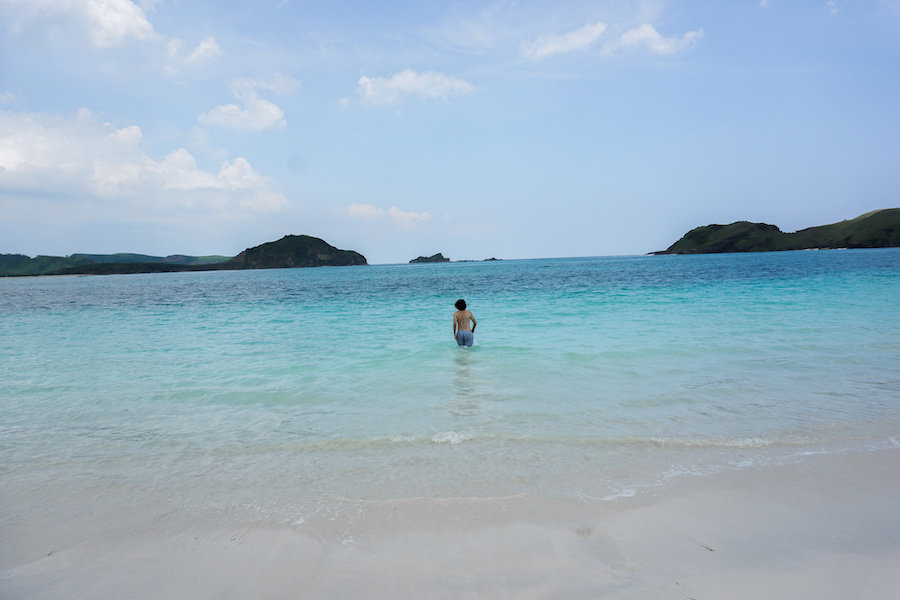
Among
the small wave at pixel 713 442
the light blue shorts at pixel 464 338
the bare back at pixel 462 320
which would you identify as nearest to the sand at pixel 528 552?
the small wave at pixel 713 442

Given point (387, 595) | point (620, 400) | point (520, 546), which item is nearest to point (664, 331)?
point (620, 400)

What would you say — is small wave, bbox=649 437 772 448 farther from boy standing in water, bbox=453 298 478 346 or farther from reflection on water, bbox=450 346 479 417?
boy standing in water, bbox=453 298 478 346

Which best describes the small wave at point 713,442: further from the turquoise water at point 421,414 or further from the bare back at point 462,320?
the bare back at point 462,320

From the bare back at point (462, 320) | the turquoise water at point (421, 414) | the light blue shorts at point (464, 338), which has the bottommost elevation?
the turquoise water at point (421, 414)

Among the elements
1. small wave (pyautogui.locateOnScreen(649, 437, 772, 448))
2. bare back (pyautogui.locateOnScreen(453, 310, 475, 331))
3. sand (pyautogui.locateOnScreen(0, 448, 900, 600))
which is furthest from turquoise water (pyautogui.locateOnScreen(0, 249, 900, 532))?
bare back (pyautogui.locateOnScreen(453, 310, 475, 331))

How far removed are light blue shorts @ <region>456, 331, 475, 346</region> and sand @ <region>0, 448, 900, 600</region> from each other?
10.0 metres

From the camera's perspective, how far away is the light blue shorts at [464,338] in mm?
15156

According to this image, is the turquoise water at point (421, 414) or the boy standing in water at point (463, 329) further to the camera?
the boy standing in water at point (463, 329)

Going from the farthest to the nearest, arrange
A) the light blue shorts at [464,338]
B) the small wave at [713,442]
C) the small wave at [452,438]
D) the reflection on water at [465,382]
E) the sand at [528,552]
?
the light blue shorts at [464,338]
the reflection on water at [465,382]
the small wave at [452,438]
the small wave at [713,442]
the sand at [528,552]

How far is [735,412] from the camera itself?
26.3 ft

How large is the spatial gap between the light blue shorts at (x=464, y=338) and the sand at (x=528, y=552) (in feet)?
32.9

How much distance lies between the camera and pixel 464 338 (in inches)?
599

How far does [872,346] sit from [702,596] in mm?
14371

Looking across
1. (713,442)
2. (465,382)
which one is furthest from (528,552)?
(465,382)
